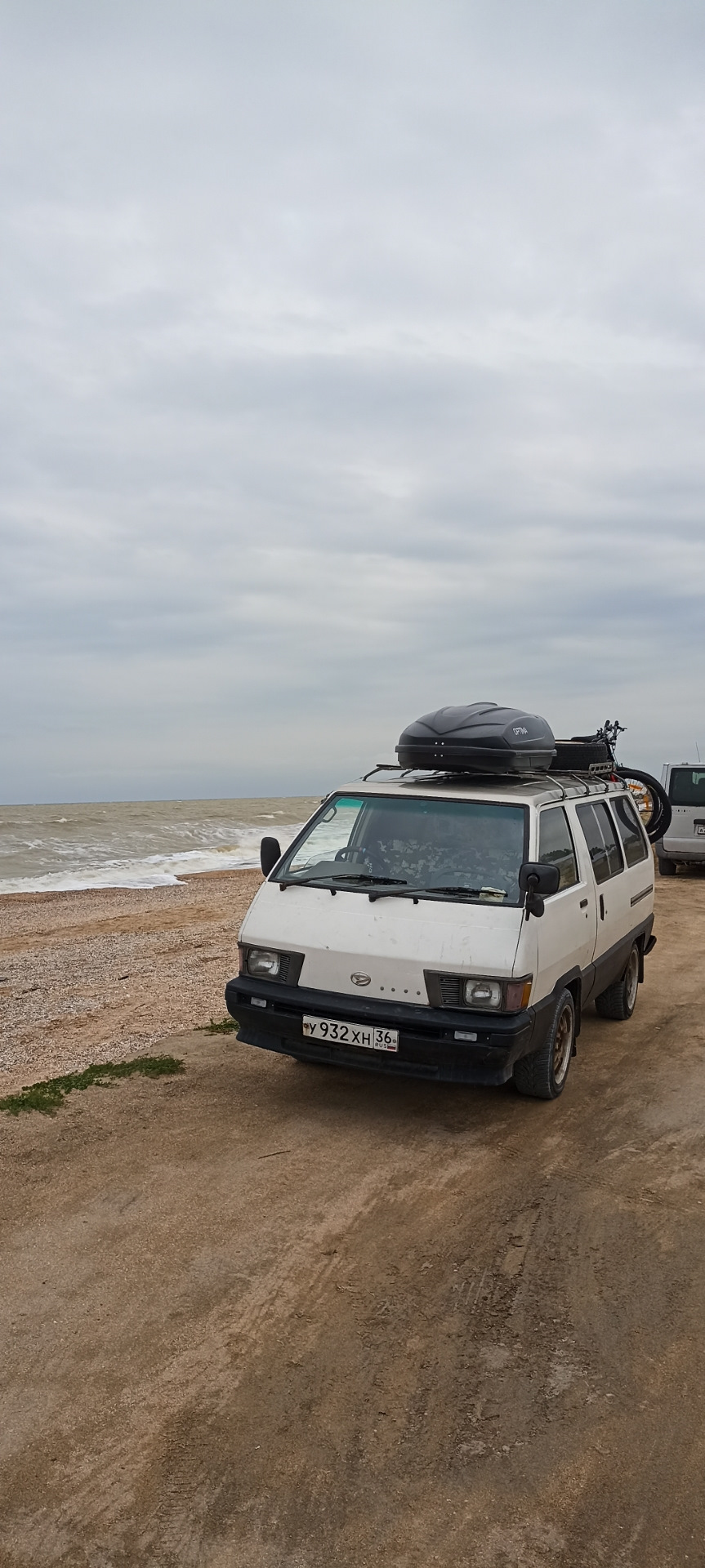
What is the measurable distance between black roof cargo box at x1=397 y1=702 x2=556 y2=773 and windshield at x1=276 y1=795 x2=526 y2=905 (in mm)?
355

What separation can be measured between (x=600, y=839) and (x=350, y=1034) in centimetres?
290

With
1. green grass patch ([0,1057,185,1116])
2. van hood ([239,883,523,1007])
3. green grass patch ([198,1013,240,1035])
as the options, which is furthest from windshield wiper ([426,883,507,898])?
green grass patch ([198,1013,240,1035])

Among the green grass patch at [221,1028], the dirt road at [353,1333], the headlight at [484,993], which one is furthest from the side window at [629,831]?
the green grass patch at [221,1028]

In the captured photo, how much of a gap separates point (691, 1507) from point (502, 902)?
10.0 feet

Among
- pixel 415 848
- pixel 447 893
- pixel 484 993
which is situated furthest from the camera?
pixel 415 848

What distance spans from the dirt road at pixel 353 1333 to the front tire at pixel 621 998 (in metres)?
1.98

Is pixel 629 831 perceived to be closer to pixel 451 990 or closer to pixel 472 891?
pixel 472 891

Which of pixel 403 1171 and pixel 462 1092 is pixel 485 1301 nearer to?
pixel 403 1171

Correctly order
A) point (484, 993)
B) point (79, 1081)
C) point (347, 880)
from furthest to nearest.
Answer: point (79, 1081)
point (347, 880)
point (484, 993)

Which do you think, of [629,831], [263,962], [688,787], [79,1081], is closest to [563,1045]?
[263,962]

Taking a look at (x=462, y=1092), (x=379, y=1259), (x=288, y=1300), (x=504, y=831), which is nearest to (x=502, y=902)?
(x=504, y=831)

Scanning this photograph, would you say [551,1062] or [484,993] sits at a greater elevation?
[484,993]

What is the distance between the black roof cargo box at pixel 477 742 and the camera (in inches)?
251

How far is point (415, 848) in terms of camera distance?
6.13 meters
